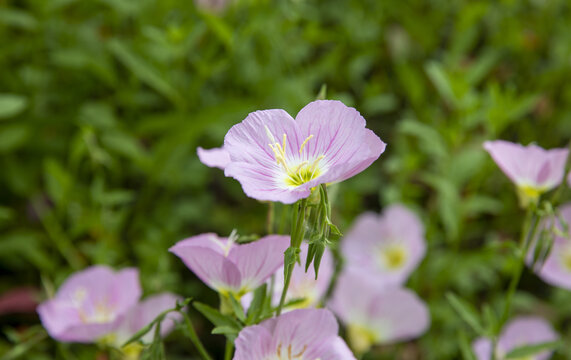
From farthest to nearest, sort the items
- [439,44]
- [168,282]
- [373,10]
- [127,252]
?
[439,44]
[373,10]
[127,252]
[168,282]

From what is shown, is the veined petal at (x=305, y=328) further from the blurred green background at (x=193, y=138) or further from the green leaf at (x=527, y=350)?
the blurred green background at (x=193, y=138)

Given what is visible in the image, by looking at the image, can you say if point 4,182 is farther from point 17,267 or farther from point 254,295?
point 254,295

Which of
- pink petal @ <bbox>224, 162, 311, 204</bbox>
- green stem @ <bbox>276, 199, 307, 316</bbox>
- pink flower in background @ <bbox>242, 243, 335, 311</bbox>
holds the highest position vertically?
pink petal @ <bbox>224, 162, 311, 204</bbox>

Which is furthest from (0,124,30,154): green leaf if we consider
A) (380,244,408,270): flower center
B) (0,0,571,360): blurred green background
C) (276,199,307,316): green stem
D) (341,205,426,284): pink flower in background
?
(276,199,307,316): green stem

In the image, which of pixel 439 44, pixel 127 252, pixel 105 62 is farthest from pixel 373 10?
pixel 127 252

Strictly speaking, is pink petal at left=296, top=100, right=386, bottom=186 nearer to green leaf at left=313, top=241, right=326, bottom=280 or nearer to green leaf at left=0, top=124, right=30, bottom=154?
green leaf at left=313, top=241, right=326, bottom=280

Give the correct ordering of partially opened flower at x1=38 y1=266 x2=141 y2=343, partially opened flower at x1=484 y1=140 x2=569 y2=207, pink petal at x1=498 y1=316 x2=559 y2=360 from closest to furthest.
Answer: partially opened flower at x1=484 y1=140 x2=569 y2=207 < partially opened flower at x1=38 y1=266 x2=141 y2=343 < pink petal at x1=498 y1=316 x2=559 y2=360

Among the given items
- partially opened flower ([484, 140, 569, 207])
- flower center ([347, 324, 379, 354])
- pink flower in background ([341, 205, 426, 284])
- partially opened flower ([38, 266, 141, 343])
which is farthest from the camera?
pink flower in background ([341, 205, 426, 284])
